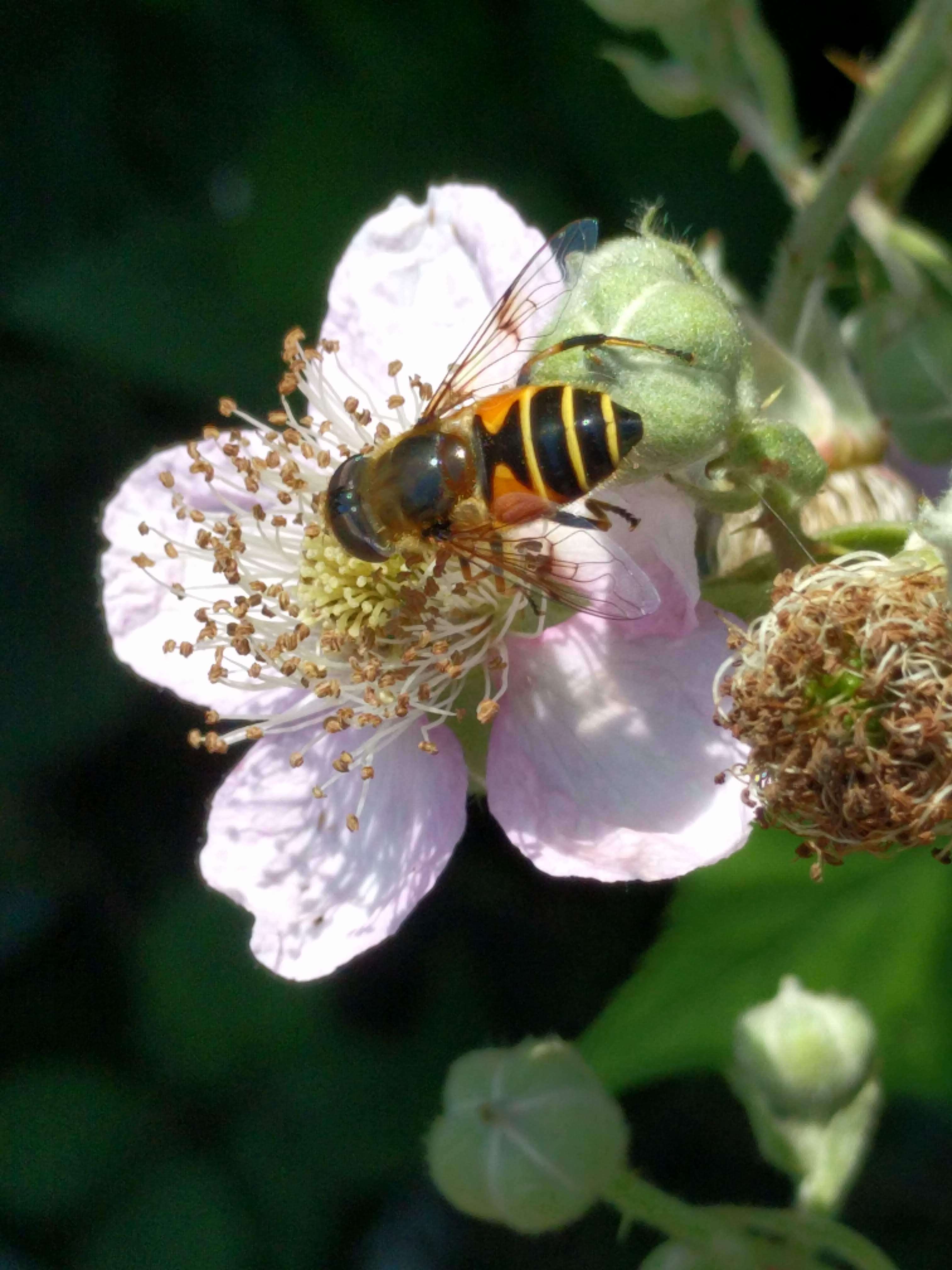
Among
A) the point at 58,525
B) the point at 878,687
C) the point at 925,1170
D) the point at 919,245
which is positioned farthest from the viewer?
the point at 58,525

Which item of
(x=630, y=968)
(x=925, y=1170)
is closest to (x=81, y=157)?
(x=630, y=968)

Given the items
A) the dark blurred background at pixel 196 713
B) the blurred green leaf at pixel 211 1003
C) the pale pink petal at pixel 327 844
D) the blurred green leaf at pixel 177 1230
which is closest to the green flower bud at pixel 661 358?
the pale pink petal at pixel 327 844

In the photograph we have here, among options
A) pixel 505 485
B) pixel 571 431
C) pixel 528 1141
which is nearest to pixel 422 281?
pixel 505 485

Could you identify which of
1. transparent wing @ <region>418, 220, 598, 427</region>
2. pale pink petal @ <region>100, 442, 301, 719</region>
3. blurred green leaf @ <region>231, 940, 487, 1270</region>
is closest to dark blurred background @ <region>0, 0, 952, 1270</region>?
blurred green leaf @ <region>231, 940, 487, 1270</region>

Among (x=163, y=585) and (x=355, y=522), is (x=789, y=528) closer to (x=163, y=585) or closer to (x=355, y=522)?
(x=355, y=522)

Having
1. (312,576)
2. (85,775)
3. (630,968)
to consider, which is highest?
(312,576)

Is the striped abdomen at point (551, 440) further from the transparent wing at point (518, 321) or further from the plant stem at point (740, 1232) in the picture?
the plant stem at point (740, 1232)

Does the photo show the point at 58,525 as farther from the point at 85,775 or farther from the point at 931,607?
the point at 931,607
